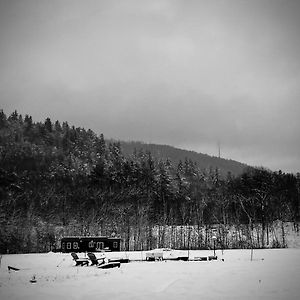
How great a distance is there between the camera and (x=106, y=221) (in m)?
63.6

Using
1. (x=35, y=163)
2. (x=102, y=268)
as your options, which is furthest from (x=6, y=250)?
(x=35, y=163)

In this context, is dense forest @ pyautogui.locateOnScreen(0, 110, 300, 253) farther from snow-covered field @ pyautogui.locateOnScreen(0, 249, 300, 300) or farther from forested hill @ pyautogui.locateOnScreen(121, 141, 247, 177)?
forested hill @ pyautogui.locateOnScreen(121, 141, 247, 177)

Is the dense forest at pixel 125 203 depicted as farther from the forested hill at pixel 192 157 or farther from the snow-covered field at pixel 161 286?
the forested hill at pixel 192 157

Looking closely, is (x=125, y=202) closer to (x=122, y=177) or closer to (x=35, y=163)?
(x=122, y=177)

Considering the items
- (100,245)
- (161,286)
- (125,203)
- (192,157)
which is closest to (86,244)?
(100,245)

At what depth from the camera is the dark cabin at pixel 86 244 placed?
44500mm

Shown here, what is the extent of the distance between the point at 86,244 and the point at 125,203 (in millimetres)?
24966

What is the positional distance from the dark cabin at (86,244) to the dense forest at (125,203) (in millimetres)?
5772

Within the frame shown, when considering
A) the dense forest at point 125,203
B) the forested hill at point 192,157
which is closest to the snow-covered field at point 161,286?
the dense forest at point 125,203

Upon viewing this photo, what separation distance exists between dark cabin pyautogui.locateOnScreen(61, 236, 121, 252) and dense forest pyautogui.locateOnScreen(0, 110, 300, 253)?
18.9 feet

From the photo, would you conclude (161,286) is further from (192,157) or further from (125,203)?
(192,157)

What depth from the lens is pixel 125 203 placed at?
229 ft

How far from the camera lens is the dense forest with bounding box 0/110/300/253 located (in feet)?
184

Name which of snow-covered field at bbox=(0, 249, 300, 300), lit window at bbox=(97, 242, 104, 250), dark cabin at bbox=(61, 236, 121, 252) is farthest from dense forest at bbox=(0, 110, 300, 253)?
snow-covered field at bbox=(0, 249, 300, 300)
